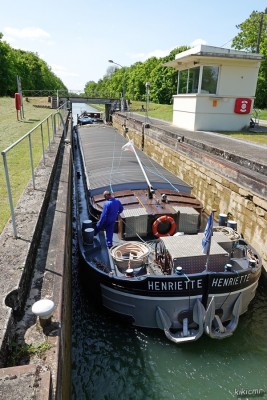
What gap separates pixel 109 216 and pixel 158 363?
3442 millimetres

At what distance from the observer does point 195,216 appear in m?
8.48

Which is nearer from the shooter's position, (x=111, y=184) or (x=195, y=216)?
(x=195, y=216)

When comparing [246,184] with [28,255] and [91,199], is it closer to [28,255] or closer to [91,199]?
[91,199]

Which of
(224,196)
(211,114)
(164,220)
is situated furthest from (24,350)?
(211,114)

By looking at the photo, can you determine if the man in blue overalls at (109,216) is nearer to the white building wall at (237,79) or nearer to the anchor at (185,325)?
the anchor at (185,325)

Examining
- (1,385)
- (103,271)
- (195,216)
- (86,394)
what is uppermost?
(1,385)

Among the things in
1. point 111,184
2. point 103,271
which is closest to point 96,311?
point 103,271

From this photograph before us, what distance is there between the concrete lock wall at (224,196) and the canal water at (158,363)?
256 centimetres

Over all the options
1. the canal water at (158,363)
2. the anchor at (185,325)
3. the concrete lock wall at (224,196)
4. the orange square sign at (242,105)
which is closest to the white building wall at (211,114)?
the orange square sign at (242,105)

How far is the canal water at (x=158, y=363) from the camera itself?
18.5 ft

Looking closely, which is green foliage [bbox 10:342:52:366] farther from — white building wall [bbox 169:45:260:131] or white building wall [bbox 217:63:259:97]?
white building wall [bbox 217:63:259:97]

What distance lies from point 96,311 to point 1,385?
484 centimetres

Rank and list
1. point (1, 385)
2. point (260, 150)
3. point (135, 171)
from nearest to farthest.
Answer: point (1, 385) → point (135, 171) → point (260, 150)

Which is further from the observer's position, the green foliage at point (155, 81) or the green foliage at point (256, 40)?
the green foliage at point (155, 81)
